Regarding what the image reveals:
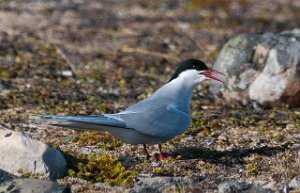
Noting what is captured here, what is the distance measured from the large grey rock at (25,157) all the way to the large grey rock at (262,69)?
326cm

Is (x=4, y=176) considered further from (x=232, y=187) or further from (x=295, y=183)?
(x=295, y=183)

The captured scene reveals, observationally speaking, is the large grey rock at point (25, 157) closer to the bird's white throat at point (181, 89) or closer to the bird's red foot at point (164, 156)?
the bird's red foot at point (164, 156)

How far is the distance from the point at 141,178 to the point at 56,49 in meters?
4.84

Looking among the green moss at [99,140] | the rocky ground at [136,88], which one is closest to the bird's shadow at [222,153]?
the rocky ground at [136,88]

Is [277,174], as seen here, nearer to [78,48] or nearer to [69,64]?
[69,64]

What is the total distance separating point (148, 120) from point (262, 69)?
2.56m

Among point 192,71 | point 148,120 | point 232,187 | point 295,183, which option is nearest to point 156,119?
point 148,120

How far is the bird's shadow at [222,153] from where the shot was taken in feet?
19.0

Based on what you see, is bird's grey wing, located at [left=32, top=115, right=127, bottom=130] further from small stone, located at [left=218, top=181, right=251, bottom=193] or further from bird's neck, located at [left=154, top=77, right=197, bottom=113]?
small stone, located at [left=218, top=181, right=251, bottom=193]

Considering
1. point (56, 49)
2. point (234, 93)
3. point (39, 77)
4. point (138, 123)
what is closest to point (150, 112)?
point (138, 123)

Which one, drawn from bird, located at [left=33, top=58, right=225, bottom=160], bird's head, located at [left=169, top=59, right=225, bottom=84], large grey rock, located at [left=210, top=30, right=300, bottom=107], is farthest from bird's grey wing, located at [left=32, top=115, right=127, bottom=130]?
large grey rock, located at [left=210, top=30, right=300, bottom=107]

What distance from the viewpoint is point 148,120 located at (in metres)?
5.62

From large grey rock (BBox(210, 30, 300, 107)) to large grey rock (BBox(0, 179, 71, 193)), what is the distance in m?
3.45

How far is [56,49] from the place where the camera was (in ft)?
31.7
